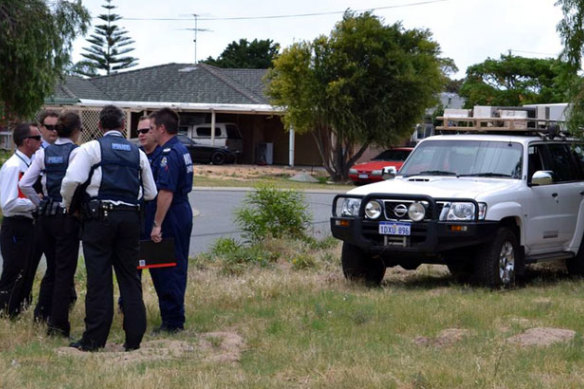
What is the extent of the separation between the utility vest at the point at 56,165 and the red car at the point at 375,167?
27.3m

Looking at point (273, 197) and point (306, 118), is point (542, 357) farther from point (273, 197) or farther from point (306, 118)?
point (306, 118)

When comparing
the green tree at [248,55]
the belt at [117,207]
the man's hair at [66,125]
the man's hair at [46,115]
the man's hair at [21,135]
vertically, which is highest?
the green tree at [248,55]

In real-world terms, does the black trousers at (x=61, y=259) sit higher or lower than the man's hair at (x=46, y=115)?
lower

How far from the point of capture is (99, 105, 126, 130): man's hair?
8.09 m

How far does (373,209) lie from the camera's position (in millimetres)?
11406

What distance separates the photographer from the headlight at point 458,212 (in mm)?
11031

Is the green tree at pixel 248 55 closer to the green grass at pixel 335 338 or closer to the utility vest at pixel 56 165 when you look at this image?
the green grass at pixel 335 338

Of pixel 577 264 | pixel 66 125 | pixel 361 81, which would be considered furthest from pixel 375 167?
pixel 66 125

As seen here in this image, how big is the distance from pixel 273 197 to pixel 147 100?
34972 mm

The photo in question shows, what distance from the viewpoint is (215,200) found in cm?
2716

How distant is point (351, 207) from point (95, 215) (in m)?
4.39

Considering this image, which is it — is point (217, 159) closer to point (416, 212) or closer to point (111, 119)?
point (416, 212)

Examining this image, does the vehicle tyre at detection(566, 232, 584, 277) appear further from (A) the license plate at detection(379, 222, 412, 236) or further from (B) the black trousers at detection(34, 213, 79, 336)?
(B) the black trousers at detection(34, 213, 79, 336)

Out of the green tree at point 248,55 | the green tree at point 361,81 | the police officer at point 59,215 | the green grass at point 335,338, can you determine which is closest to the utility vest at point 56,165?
the police officer at point 59,215
